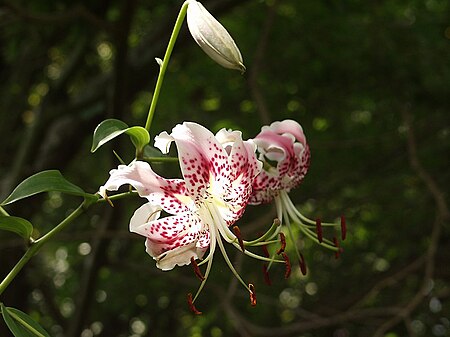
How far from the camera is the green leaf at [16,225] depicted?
2.51ft

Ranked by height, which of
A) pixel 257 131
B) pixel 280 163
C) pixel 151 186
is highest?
pixel 151 186

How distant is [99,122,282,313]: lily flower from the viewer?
2.60 feet

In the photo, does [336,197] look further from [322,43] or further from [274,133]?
[274,133]

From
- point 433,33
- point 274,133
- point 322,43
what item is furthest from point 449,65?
point 274,133

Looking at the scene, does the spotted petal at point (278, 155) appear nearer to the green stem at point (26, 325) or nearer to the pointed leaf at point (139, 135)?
the pointed leaf at point (139, 135)

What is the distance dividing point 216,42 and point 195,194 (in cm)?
17

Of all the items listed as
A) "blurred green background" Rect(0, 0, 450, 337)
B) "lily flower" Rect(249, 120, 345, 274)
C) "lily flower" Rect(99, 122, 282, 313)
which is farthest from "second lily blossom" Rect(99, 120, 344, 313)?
"blurred green background" Rect(0, 0, 450, 337)

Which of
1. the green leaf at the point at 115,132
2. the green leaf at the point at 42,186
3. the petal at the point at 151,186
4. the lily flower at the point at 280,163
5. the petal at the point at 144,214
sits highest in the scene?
the green leaf at the point at 115,132

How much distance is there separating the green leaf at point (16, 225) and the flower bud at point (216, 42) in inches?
9.1

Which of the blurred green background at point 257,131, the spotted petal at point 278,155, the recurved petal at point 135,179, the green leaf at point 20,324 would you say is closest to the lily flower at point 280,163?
the spotted petal at point 278,155

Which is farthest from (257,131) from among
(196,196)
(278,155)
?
(196,196)

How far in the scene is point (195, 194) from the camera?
0.84 m

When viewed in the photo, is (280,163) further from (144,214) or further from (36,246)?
(36,246)

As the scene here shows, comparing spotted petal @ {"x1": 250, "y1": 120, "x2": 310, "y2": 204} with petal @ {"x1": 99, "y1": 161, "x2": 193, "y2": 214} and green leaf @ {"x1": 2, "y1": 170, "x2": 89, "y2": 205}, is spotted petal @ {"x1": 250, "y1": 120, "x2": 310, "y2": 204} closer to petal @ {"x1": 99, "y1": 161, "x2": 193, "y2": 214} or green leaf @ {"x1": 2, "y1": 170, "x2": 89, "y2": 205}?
petal @ {"x1": 99, "y1": 161, "x2": 193, "y2": 214}
